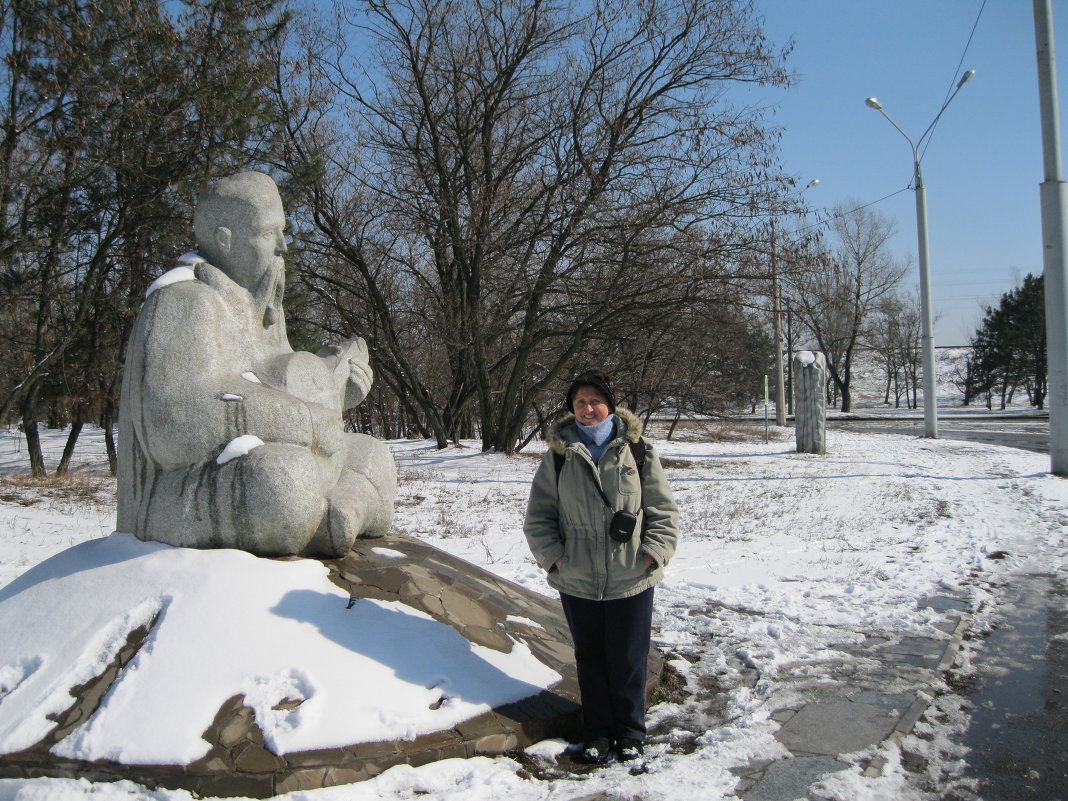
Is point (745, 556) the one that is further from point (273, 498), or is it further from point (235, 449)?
point (235, 449)

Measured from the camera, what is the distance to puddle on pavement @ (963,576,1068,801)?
3314mm

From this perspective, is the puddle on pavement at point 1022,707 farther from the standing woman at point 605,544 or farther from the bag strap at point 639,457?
the bag strap at point 639,457

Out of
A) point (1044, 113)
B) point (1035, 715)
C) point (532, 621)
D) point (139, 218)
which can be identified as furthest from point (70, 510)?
point (1044, 113)

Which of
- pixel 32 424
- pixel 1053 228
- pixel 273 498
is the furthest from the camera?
pixel 32 424

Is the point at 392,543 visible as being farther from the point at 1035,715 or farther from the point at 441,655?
the point at 1035,715

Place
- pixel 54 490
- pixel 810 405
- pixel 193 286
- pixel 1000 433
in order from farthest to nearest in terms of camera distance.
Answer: pixel 1000 433 < pixel 810 405 < pixel 54 490 < pixel 193 286

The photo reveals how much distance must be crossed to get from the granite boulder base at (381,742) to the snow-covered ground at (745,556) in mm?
70

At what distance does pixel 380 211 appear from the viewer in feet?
61.2

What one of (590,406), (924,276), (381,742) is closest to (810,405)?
(924,276)

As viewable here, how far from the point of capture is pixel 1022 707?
4141 millimetres

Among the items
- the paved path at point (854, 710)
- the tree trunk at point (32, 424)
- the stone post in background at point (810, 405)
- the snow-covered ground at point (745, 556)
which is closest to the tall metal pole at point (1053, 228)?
the snow-covered ground at point (745, 556)

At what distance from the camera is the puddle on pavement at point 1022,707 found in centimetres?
331

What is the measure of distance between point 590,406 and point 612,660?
111cm

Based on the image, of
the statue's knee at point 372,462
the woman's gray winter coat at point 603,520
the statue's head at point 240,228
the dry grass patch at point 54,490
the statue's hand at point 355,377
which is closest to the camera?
the woman's gray winter coat at point 603,520
